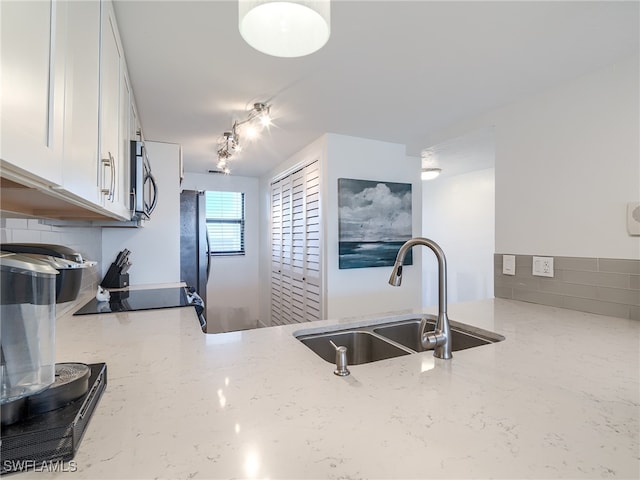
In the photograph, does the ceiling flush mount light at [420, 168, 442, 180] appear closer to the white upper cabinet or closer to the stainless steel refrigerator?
the stainless steel refrigerator

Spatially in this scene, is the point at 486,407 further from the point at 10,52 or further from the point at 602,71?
the point at 602,71

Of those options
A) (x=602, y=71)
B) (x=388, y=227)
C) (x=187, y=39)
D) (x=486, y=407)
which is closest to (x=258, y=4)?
(x=187, y=39)

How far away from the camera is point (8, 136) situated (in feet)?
1.51

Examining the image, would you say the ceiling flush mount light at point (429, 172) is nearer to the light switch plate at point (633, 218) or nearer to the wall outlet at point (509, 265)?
the wall outlet at point (509, 265)

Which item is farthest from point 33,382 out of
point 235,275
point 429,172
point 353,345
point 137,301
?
point 235,275

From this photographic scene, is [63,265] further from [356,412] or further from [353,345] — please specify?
[353,345]

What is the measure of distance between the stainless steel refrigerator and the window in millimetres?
1230

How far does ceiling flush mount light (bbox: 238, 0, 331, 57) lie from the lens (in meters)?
0.93

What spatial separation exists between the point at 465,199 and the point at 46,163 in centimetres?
468

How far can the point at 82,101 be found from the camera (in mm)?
861

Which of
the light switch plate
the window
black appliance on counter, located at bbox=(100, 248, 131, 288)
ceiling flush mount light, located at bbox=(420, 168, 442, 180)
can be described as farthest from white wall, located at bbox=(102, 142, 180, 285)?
the light switch plate

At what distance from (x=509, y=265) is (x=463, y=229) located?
272 cm

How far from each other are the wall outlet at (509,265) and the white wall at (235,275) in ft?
11.5

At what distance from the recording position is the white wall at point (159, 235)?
2557 mm
